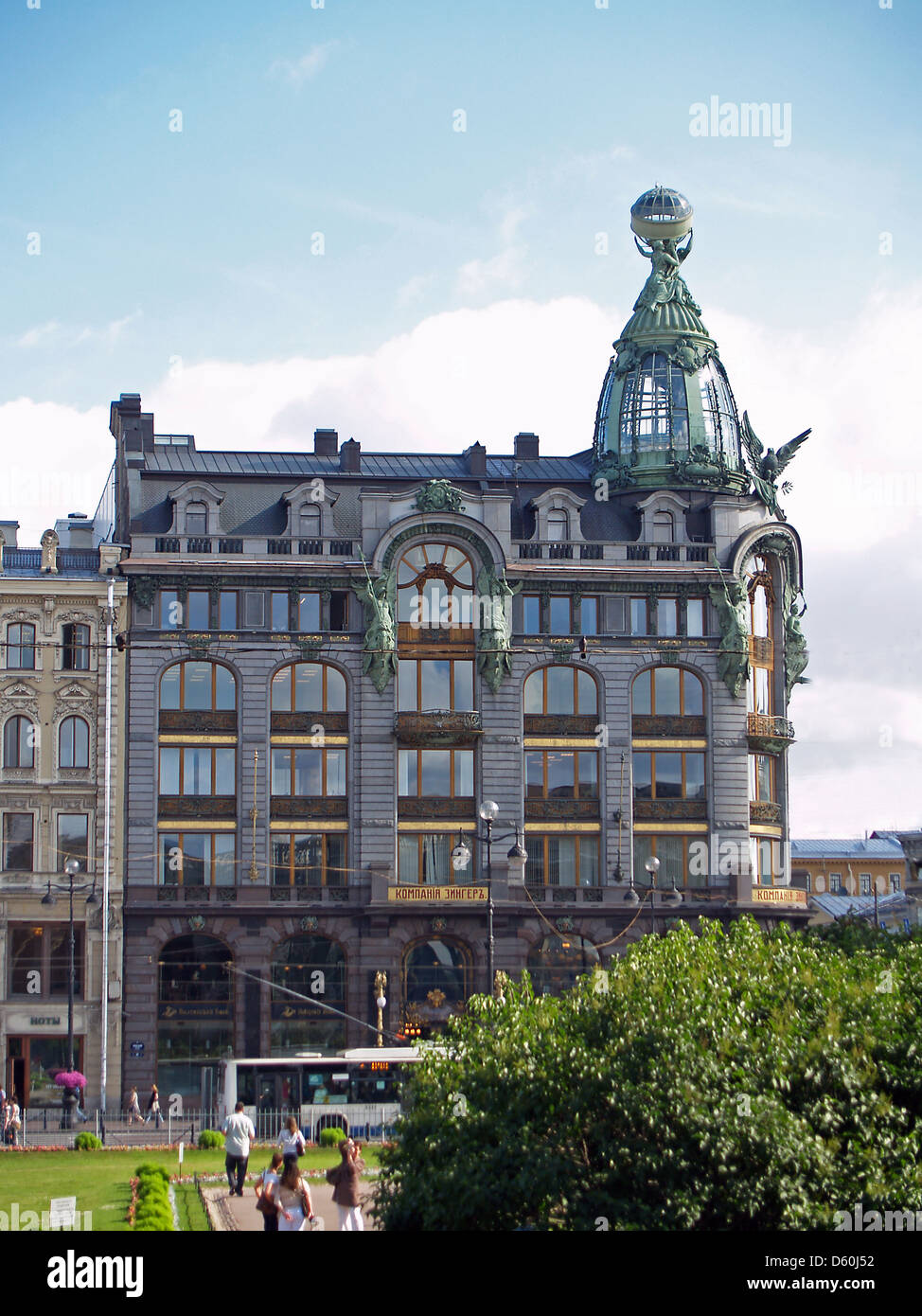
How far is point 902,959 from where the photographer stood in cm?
4281

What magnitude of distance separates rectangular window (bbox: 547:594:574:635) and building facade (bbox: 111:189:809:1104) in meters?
0.11

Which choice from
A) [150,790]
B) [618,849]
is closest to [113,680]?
[150,790]

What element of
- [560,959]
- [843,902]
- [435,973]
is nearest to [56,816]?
[435,973]

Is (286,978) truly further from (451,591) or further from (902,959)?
(902,959)

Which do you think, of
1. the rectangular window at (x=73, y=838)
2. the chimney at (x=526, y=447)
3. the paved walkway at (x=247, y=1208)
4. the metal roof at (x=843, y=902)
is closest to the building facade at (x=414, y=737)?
the rectangular window at (x=73, y=838)

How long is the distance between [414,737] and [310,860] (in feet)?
21.2

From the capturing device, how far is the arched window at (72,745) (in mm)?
81812

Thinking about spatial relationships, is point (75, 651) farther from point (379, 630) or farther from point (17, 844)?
point (379, 630)

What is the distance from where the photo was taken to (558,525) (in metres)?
86.1

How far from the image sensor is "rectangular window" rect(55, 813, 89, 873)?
265 feet

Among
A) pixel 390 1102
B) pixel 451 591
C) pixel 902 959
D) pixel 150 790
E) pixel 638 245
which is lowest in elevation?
pixel 390 1102

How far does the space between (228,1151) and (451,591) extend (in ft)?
134

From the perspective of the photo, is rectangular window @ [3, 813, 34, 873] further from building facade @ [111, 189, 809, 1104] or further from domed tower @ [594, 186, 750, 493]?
domed tower @ [594, 186, 750, 493]

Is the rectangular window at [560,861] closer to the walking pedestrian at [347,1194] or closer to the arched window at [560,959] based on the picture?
the arched window at [560,959]
